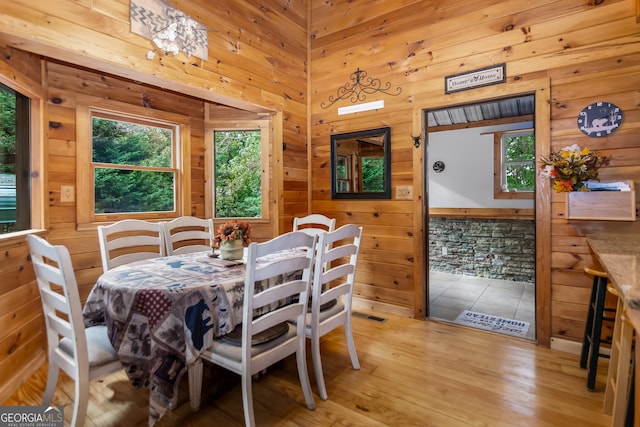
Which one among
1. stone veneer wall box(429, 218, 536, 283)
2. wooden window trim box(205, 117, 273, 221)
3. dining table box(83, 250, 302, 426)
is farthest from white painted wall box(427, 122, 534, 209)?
dining table box(83, 250, 302, 426)

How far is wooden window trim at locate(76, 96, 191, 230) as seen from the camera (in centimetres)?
266

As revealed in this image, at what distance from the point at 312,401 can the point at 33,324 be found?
196 cm

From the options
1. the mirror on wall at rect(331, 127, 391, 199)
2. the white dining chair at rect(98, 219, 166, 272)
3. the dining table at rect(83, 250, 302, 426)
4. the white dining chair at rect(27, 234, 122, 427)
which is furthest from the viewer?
the mirror on wall at rect(331, 127, 391, 199)

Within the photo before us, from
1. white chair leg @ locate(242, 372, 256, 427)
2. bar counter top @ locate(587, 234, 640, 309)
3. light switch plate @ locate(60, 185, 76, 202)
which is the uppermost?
light switch plate @ locate(60, 185, 76, 202)

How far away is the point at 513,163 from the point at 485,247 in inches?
56.6

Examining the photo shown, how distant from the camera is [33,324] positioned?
2.24m

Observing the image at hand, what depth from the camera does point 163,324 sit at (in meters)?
1.48

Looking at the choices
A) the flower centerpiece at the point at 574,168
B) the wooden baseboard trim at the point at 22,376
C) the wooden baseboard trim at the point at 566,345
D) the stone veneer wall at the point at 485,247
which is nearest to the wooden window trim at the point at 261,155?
the wooden baseboard trim at the point at 22,376

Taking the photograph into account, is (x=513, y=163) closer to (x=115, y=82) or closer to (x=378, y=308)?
(x=378, y=308)

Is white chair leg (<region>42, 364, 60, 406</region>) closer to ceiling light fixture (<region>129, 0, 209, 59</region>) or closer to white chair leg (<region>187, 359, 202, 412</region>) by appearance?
white chair leg (<region>187, 359, 202, 412</region>)

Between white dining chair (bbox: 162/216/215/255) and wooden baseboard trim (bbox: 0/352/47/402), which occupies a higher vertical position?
white dining chair (bbox: 162/216/215/255)

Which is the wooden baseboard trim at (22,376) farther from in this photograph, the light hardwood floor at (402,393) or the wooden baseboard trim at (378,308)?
the wooden baseboard trim at (378,308)

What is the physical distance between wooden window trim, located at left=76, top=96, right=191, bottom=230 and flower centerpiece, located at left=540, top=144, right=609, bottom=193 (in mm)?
3183

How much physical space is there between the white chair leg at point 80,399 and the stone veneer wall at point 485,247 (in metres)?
5.08
